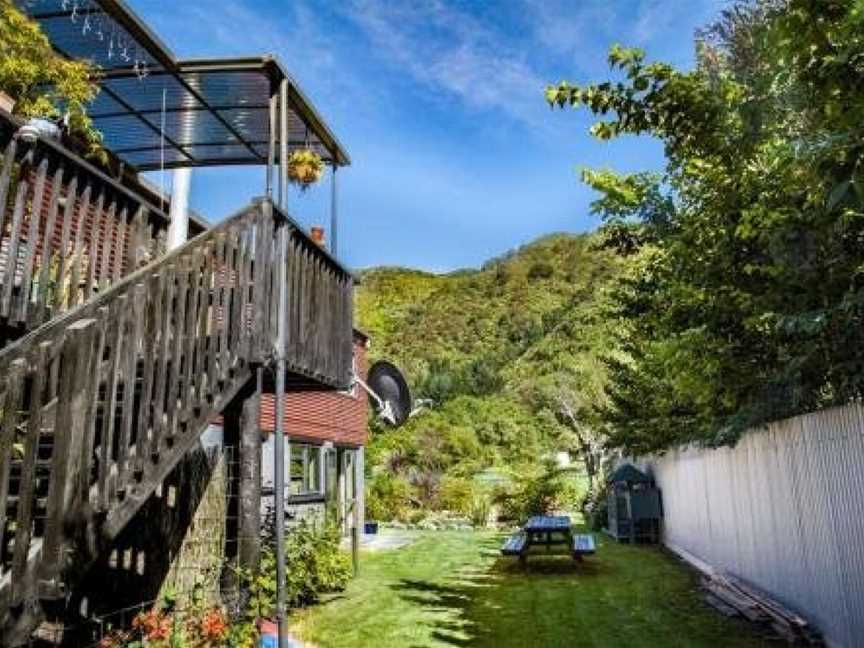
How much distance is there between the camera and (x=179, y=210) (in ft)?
27.3

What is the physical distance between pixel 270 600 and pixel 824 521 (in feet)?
17.1

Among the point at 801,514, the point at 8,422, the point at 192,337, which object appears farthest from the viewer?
the point at 801,514

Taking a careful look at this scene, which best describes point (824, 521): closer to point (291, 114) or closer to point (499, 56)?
point (291, 114)

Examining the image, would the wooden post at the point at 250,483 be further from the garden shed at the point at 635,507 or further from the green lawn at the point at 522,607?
the garden shed at the point at 635,507

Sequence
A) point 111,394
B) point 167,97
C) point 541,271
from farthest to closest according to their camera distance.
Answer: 1. point 541,271
2. point 167,97
3. point 111,394

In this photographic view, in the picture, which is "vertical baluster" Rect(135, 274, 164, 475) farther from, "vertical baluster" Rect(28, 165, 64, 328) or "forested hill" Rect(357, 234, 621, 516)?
"forested hill" Rect(357, 234, 621, 516)

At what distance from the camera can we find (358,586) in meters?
11.8

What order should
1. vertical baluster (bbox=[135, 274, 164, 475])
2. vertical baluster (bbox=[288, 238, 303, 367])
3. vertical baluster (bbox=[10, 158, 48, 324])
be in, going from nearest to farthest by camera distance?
1. vertical baluster (bbox=[135, 274, 164, 475])
2. vertical baluster (bbox=[10, 158, 48, 324])
3. vertical baluster (bbox=[288, 238, 303, 367])

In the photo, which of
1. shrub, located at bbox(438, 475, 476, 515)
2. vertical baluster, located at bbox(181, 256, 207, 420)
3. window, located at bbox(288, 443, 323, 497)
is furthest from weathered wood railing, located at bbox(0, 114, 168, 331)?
shrub, located at bbox(438, 475, 476, 515)

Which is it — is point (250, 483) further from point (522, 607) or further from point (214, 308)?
point (522, 607)

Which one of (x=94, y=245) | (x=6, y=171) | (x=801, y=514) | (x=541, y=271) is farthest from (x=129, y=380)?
(x=541, y=271)

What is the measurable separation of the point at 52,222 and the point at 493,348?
72.2 metres

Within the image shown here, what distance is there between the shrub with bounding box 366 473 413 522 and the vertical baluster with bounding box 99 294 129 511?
2260 centimetres

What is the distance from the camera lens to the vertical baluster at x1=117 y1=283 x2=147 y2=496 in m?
4.41
